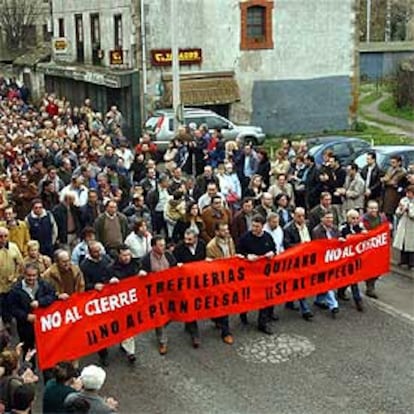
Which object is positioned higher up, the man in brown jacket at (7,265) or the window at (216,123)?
the window at (216,123)

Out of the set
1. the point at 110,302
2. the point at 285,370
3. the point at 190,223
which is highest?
the point at 190,223

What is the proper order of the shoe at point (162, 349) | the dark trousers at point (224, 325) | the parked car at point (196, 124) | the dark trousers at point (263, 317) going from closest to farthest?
Result: the shoe at point (162, 349)
the dark trousers at point (224, 325)
the dark trousers at point (263, 317)
the parked car at point (196, 124)

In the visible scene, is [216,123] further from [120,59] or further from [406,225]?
[406,225]

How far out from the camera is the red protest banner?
1013 cm

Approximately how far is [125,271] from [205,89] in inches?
848

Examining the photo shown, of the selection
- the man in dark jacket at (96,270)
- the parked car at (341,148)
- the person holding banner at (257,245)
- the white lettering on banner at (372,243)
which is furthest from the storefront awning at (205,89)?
the man in dark jacket at (96,270)

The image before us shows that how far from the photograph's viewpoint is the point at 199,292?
11320mm

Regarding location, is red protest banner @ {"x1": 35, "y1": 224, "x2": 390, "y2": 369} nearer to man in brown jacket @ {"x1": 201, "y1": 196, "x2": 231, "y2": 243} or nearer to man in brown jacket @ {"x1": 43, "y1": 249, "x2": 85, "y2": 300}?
Result: man in brown jacket @ {"x1": 43, "y1": 249, "x2": 85, "y2": 300}

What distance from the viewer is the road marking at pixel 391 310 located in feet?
40.1

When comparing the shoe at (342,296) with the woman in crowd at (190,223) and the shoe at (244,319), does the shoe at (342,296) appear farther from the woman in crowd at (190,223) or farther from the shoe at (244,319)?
the woman in crowd at (190,223)

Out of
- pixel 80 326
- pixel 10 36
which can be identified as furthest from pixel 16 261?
pixel 10 36

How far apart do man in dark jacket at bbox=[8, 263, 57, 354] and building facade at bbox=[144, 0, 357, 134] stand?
70.4ft

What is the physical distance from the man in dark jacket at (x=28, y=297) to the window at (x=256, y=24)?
930 inches

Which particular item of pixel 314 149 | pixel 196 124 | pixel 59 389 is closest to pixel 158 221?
pixel 314 149
